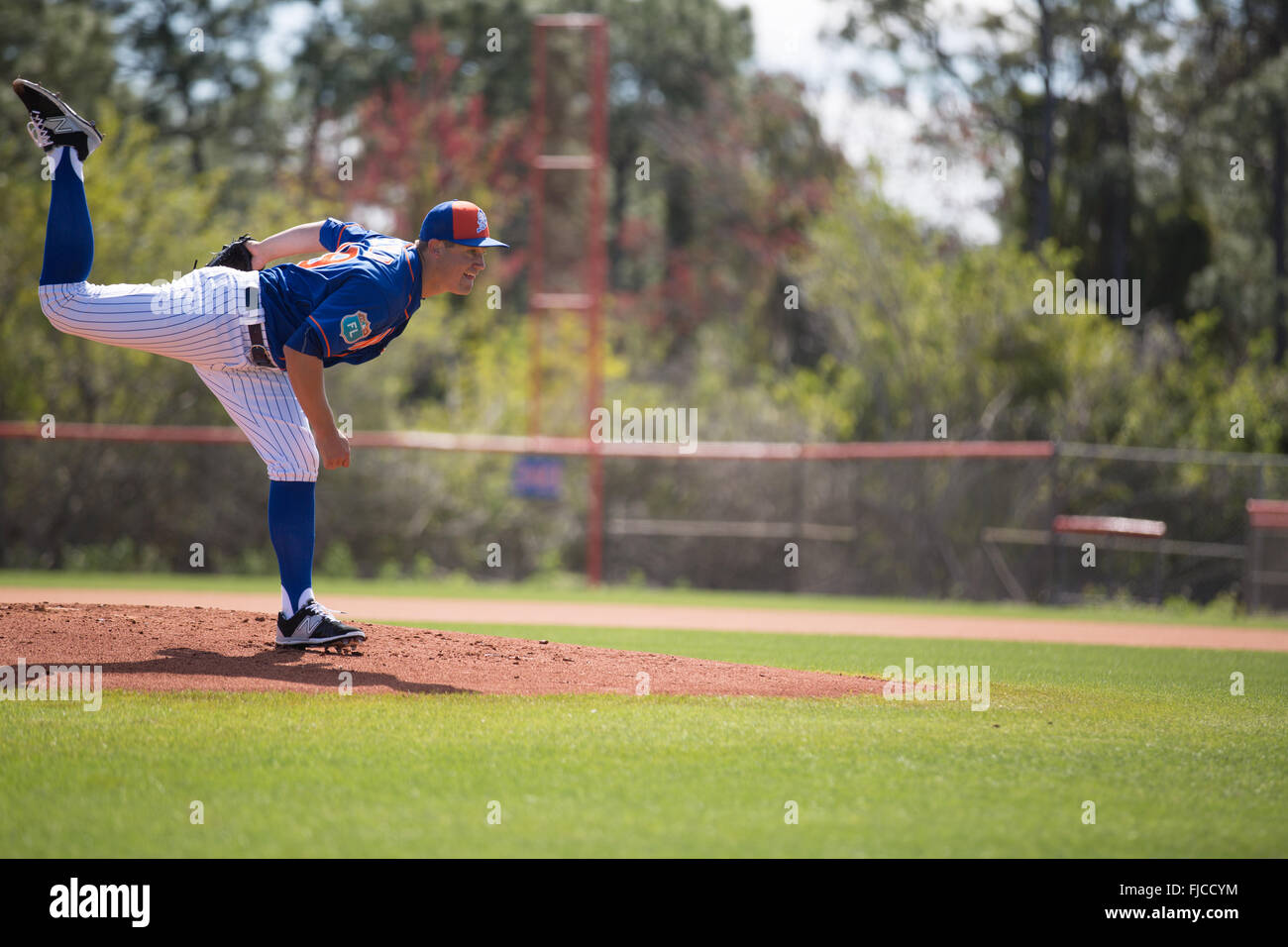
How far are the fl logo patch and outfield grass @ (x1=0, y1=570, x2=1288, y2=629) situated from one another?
26.5 feet

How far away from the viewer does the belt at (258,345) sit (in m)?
6.76

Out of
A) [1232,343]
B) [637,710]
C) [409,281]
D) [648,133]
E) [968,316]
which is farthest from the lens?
[648,133]

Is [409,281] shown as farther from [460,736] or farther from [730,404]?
[730,404]

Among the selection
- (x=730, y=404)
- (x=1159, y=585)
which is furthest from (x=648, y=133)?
(x=1159, y=585)

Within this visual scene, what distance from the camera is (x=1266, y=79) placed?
24.1 meters

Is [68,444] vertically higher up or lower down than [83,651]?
higher up

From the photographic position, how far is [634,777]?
187 inches

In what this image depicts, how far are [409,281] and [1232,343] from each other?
22.1 metres
